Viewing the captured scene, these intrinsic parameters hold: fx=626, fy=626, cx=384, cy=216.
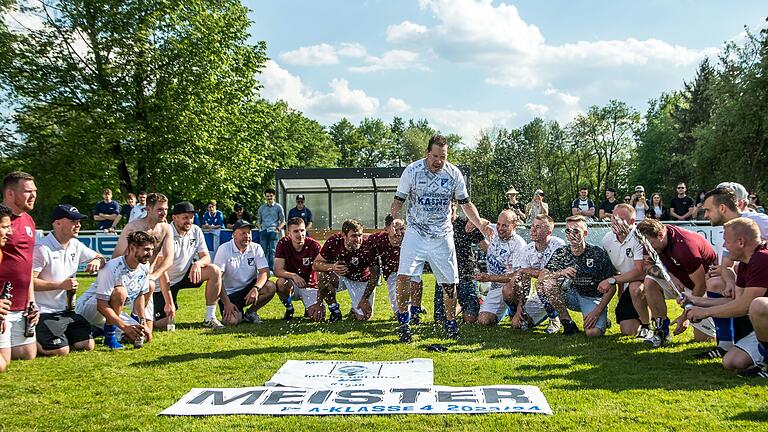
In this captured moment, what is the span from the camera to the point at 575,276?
7543mm

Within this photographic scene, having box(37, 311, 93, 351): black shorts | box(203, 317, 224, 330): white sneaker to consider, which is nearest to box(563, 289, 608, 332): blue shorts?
box(203, 317, 224, 330): white sneaker

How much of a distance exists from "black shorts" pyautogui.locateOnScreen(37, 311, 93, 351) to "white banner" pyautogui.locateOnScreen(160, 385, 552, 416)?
7.98 ft

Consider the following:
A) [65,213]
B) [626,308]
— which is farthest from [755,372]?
[65,213]

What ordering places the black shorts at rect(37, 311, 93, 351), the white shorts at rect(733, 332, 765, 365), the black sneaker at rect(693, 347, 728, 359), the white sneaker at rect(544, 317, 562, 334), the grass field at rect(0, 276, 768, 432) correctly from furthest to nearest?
the white sneaker at rect(544, 317, 562, 334), the black shorts at rect(37, 311, 93, 351), the black sneaker at rect(693, 347, 728, 359), the white shorts at rect(733, 332, 765, 365), the grass field at rect(0, 276, 768, 432)

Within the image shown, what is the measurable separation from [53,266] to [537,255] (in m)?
5.51

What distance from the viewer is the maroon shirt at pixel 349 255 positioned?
859 cm

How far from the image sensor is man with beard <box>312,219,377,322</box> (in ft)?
27.7

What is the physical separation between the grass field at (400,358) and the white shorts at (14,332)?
0.22m

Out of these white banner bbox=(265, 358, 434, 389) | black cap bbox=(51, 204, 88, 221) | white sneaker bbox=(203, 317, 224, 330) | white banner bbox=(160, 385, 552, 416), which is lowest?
white sneaker bbox=(203, 317, 224, 330)

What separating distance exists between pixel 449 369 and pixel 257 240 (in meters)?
11.2

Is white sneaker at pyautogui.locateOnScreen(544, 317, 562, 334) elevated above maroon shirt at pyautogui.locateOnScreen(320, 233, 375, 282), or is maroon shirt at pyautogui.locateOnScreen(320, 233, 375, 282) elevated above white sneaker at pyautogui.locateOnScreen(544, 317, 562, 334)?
maroon shirt at pyautogui.locateOnScreen(320, 233, 375, 282)

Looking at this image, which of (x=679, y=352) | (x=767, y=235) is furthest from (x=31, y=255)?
(x=767, y=235)

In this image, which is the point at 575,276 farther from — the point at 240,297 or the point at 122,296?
the point at 122,296

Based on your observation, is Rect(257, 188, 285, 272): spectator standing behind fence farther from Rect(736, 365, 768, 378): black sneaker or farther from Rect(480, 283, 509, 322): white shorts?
Rect(736, 365, 768, 378): black sneaker
